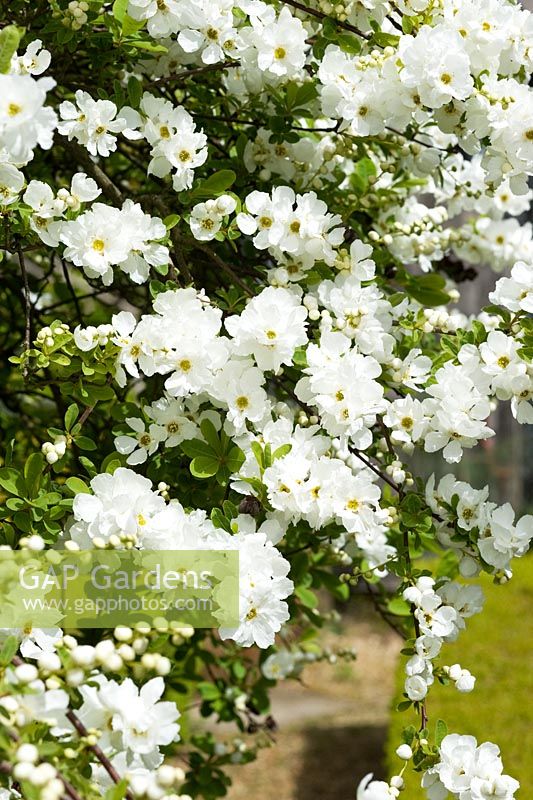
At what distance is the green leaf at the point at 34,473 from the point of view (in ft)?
4.24

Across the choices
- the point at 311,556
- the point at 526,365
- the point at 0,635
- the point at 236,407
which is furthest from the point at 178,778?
the point at 311,556

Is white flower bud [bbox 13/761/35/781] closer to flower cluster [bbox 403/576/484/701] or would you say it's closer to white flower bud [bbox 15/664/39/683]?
Result: white flower bud [bbox 15/664/39/683]

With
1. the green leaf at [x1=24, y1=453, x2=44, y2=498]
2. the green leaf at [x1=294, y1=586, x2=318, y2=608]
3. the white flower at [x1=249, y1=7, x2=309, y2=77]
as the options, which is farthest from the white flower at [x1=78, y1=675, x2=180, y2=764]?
the green leaf at [x1=294, y1=586, x2=318, y2=608]

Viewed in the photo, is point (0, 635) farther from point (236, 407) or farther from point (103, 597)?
point (236, 407)

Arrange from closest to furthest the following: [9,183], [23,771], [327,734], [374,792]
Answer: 1. [23,771]
2. [374,792]
3. [9,183]
4. [327,734]

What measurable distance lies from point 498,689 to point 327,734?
1.93 m

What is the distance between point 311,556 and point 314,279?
0.78 metres

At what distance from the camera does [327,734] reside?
541 centimetres

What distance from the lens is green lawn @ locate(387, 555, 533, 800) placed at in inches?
129

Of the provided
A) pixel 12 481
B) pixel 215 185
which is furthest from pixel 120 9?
pixel 12 481

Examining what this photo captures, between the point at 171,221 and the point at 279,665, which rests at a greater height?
the point at 171,221

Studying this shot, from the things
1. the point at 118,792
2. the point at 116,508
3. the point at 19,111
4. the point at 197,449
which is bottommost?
the point at 118,792

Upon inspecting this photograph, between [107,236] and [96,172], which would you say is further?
[96,172]

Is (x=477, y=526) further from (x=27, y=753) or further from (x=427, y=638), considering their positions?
(x=27, y=753)
